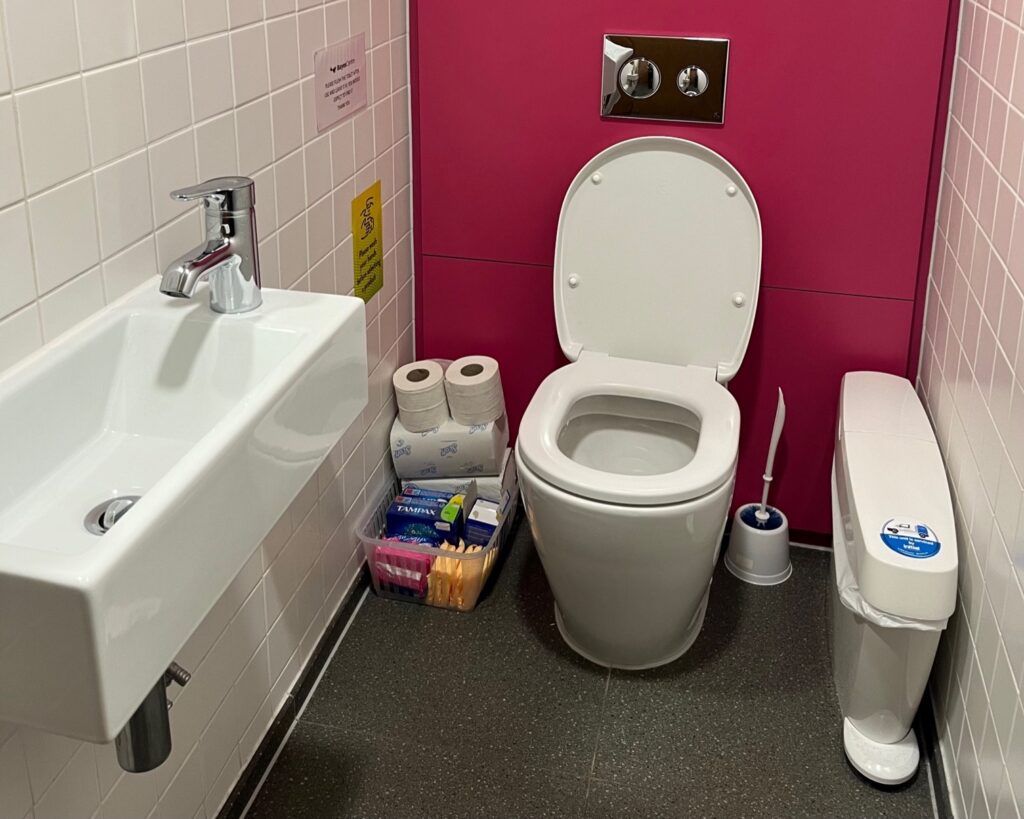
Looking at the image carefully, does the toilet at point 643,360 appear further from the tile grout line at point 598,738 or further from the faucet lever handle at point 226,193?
the faucet lever handle at point 226,193

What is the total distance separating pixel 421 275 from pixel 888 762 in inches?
49.6

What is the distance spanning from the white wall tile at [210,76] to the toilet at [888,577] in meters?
1.08

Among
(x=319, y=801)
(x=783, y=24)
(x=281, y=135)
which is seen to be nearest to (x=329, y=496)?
(x=319, y=801)

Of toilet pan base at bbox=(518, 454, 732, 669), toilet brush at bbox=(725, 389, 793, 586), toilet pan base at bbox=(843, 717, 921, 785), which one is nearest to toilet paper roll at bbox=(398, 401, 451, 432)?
toilet pan base at bbox=(518, 454, 732, 669)

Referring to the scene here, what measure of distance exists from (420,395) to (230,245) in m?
0.93

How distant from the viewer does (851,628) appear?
1.80m

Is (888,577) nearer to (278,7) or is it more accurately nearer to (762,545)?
(762,545)

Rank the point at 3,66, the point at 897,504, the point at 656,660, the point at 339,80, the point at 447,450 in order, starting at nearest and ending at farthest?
the point at 3,66 < the point at 897,504 < the point at 339,80 < the point at 656,660 < the point at 447,450

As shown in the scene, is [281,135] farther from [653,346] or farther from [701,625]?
[701,625]

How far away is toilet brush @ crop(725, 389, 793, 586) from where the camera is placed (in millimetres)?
2215

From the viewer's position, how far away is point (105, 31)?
1.21 m

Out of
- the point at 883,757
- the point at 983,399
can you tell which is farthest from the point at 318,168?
the point at 883,757

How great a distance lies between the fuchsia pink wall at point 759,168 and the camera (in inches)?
77.4

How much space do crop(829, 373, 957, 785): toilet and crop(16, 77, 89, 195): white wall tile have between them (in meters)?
1.17
